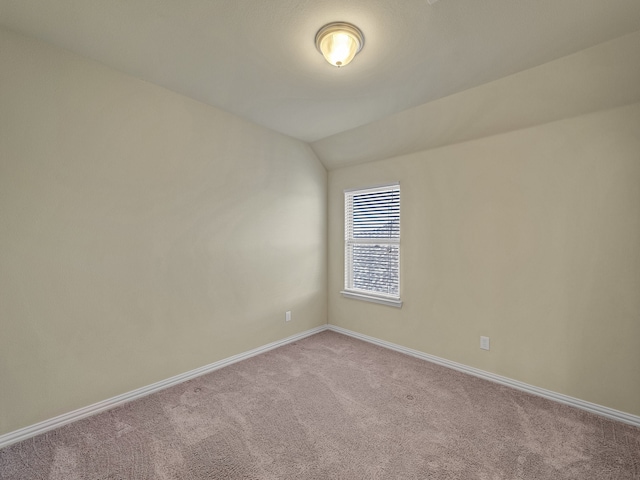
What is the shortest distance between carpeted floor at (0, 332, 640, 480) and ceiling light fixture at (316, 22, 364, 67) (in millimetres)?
2385

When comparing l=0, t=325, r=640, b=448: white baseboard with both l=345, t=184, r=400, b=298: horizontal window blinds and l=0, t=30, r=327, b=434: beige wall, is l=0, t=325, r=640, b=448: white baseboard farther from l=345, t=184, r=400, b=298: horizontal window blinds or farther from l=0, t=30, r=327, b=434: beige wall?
l=345, t=184, r=400, b=298: horizontal window blinds

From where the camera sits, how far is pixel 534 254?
92.3 inches

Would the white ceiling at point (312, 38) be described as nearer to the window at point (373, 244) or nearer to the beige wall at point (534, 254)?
the beige wall at point (534, 254)

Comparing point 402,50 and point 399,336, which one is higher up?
point 402,50

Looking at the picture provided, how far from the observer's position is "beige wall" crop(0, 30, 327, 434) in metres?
1.79

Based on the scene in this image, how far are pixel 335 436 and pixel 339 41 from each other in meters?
2.44

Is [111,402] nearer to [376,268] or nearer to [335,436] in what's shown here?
[335,436]

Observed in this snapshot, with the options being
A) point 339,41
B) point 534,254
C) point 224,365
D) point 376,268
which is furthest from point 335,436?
point 339,41

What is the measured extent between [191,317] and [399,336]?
85.8 inches

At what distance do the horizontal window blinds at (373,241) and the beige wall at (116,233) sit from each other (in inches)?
40.5

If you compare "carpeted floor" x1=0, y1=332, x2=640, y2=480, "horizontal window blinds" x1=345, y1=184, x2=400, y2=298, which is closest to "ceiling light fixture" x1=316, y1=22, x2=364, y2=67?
"horizontal window blinds" x1=345, y1=184, x2=400, y2=298

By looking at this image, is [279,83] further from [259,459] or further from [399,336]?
[399,336]

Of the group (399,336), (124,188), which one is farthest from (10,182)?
(399,336)

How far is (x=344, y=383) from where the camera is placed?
2.50 meters
